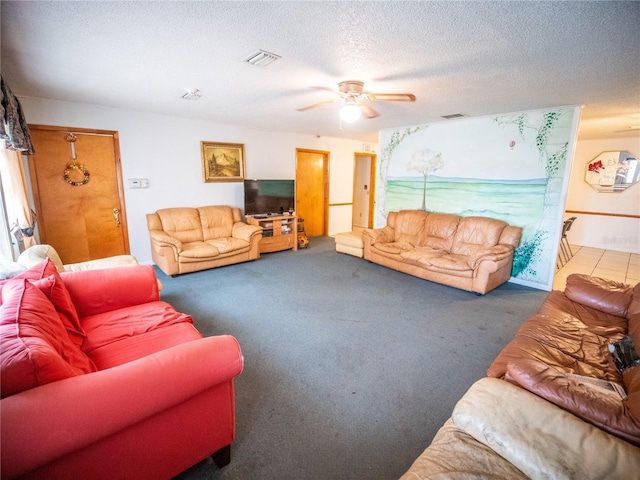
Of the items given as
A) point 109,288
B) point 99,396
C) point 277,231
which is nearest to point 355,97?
point 109,288

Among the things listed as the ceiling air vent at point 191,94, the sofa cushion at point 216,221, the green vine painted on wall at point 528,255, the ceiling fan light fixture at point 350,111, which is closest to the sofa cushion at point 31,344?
the ceiling air vent at point 191,94

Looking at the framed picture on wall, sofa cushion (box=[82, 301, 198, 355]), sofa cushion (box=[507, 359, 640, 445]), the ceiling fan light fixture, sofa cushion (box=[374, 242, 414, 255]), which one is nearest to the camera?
sofa cushion (box=[507, 359, 640, 445])

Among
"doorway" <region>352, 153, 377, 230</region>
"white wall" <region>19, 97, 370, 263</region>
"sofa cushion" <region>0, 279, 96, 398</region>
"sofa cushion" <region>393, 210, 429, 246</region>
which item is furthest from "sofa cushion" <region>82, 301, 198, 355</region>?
"doorway" <region>352, 153, 377, 230</region>

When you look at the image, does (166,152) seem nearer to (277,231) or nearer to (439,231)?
(277,231)

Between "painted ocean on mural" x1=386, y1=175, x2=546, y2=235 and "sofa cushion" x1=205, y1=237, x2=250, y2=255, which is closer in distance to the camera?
"painted ocean on mural" x1=386, y1=175, x2=546, y2=235

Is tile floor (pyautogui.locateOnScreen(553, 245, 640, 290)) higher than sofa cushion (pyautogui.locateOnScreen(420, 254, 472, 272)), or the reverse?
sofa cushion (pyautogui.locateOnScreen(420, 254, 472, 272))

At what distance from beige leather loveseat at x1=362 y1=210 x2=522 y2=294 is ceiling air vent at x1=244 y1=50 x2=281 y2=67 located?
3178 millimetres

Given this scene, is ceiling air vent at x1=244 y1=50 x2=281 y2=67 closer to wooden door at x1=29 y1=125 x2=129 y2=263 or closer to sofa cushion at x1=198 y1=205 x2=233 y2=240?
wooden door at x1=29 y1=125 x2=129 y2=263

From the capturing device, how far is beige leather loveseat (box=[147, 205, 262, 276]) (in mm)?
4293

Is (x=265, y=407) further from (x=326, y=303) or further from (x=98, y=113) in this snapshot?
(x=98, y=113)

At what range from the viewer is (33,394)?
97cm

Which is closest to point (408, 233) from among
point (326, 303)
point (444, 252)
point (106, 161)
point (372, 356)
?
point (444, 252)

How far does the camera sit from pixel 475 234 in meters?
4.43

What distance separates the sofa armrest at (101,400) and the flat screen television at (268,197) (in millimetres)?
4347
